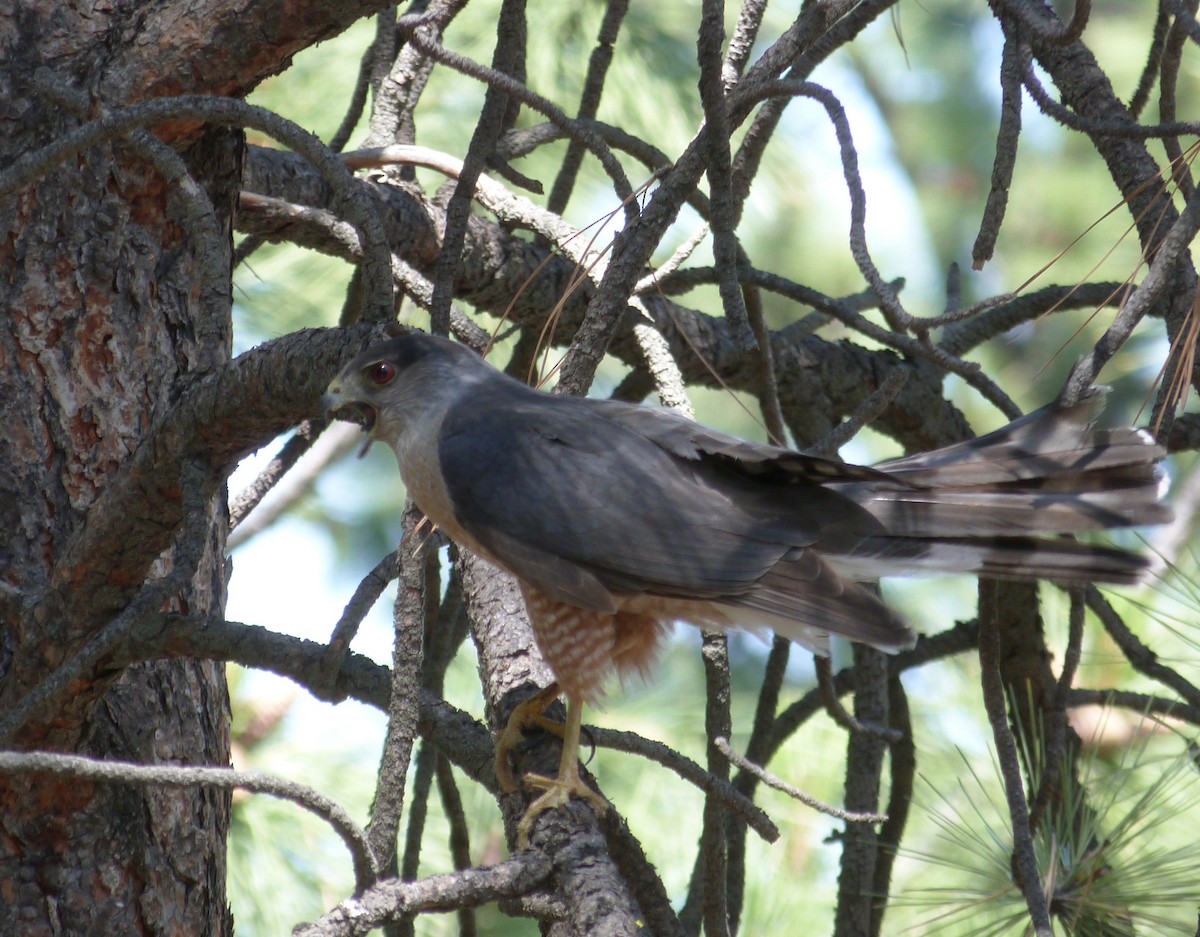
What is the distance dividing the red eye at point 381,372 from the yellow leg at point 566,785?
30.8 inches

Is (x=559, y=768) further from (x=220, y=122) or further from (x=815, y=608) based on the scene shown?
(x=220, y=122)

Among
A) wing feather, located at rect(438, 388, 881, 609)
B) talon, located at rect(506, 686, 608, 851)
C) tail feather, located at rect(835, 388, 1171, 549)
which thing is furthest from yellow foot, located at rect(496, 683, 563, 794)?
tail feather, located at rect(835, 388, 1171, 549)

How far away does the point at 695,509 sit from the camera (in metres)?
2.68

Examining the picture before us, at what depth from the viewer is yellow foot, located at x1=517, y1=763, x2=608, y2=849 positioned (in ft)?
7.32

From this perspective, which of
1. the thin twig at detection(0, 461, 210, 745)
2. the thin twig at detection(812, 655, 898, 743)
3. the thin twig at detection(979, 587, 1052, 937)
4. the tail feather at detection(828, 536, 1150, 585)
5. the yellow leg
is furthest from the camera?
the thin twig at detection(812, 655, 898, 743)

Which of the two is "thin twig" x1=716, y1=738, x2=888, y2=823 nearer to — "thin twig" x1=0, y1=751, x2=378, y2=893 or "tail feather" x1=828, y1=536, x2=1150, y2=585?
"tail feather" x1=828, y1=536, x2=1150, y2=585

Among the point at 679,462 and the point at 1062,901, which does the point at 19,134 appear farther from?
the point at 1062,901

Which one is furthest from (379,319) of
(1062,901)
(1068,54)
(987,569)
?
(1062,901)

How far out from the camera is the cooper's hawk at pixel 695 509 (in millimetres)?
2398

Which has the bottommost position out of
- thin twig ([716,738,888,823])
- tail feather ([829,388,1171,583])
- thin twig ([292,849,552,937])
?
thin twig ([292,849,552,937])

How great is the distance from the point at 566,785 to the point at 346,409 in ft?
2.90

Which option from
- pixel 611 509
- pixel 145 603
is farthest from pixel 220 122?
pixel 611 509

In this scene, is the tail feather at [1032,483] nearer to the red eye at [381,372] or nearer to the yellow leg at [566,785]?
the yellow leg at [566,785]

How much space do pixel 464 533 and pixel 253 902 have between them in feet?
7.74
